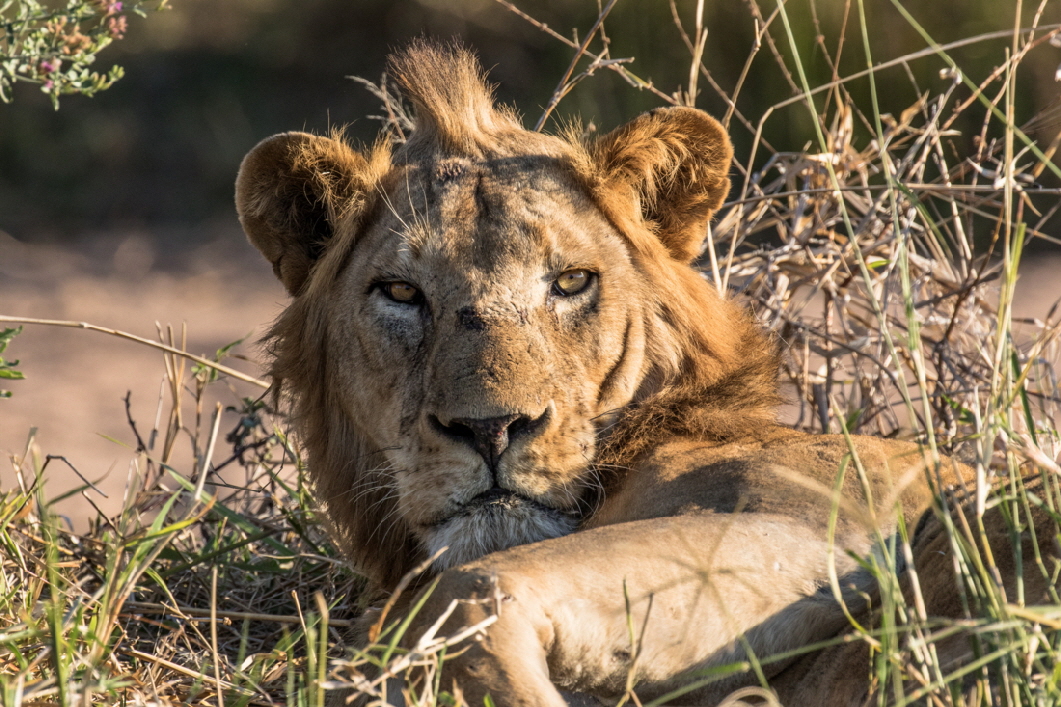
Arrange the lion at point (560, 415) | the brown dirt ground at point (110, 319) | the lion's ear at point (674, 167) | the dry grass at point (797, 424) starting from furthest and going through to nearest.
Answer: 1. the brown dirt ground at point (110, 319)
2. the lion's ear at point (674, 167)
3. the lion at point (560, 415)
4. the dry grass at point (797, 424)

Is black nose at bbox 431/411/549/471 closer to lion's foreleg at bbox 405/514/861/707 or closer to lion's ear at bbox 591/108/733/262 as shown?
lion's foreleg at bbox 405/514/861/707

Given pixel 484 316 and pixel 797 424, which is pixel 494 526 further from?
pixel 797 424

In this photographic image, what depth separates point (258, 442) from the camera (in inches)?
173

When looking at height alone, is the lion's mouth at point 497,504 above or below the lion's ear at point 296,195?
below

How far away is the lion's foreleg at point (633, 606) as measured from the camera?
2.00m

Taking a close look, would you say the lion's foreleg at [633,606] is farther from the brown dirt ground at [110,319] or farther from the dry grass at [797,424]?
the brown dirt ground at [110,319]

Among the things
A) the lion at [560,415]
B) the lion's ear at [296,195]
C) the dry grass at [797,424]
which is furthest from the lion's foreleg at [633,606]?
the lion's ear at [296,195]

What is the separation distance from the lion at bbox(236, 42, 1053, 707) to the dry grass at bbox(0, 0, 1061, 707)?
0.62 feet

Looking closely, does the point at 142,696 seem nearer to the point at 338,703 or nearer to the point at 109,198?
the point at 338,703

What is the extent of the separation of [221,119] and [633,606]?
1286 centimetres

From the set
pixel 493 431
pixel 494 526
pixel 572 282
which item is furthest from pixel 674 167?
pixel 494 526

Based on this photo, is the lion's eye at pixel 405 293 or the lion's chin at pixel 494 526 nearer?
the lion's chin at pixel 494 526

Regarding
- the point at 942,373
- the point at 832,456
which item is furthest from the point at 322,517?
the point at 942,373

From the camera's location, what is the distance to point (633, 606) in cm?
217
